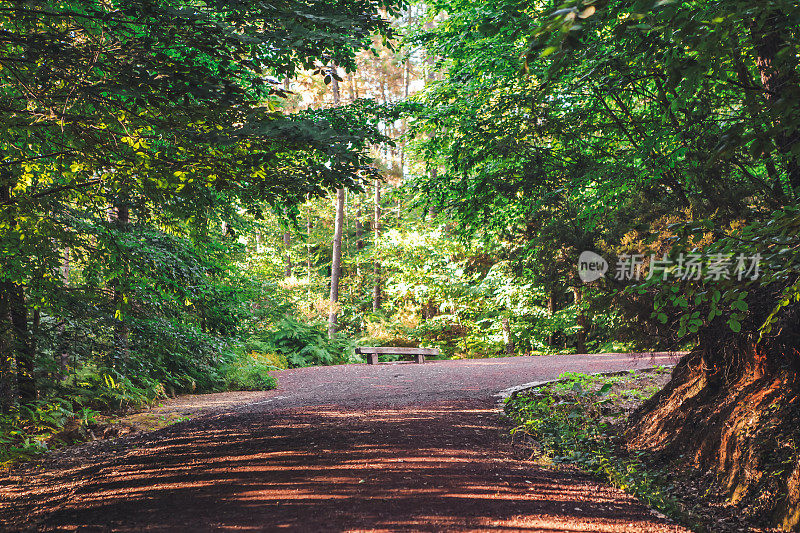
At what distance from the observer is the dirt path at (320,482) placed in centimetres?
341

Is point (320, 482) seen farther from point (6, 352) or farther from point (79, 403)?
point (79, 403)

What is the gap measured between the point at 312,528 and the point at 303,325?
14526mm

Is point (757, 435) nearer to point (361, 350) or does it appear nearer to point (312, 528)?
point (312, 528)

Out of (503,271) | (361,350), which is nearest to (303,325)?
(361,350)

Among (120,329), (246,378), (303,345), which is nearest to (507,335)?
(303,345)

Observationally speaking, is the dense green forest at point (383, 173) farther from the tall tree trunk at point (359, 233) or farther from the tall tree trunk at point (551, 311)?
the tall tree trunk at point (359, 233)

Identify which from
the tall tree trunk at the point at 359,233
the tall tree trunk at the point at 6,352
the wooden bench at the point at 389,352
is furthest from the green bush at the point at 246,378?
the tall tree trunk at the point at 359,233

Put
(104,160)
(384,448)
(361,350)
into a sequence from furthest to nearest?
(361,350), (384,448), (104,160)

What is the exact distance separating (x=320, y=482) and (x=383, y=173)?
4.08 m

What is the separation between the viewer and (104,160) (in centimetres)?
431

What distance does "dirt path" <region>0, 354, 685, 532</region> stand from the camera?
11.2 feet

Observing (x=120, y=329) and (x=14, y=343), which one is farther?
(x=120, y=329)

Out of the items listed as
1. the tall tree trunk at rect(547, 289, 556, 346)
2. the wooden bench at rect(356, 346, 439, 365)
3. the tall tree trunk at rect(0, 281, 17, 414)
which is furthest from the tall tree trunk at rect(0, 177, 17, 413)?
the tall tree trunk at rect(547, 289, 556, 346)

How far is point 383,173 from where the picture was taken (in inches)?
269
